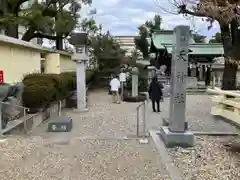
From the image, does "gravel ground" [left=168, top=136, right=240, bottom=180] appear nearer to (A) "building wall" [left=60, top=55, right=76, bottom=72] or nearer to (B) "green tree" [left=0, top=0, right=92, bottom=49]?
(B) "green tree" [left=0, top=0, right=92, bottom=49]

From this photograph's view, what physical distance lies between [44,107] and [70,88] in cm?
648

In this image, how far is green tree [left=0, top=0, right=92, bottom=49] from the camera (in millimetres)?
20031

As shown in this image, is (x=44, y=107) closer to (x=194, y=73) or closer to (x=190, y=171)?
(x=190, y=171)

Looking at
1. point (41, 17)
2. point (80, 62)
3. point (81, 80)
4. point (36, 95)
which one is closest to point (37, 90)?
point (36, 95)

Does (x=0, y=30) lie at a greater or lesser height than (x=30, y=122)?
greater

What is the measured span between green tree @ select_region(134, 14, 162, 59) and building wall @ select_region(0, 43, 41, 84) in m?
26.8

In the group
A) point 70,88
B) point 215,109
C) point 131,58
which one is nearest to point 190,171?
point 215,109

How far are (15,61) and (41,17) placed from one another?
996 cm

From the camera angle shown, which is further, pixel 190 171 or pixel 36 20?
pixel 36 20

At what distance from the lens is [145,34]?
42.3 metres

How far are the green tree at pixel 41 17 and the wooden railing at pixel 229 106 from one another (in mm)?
14344

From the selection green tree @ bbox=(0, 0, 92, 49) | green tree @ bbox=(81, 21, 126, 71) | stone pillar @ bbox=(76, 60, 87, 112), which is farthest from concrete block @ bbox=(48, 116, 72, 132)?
green tree @ bbox=(81, 21, 126, 71)

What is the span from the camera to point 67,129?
965 centimetres

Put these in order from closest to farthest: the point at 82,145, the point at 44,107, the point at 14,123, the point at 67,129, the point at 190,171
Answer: the point at 190,171, the point at 82,145, the point at 14,123, the point at 67,129, the point at 44,107
